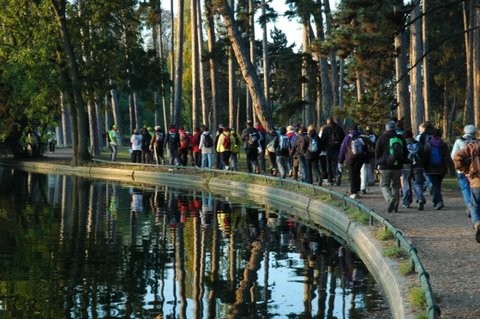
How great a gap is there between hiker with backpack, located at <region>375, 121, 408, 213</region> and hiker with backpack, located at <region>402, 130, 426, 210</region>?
1.42 feet

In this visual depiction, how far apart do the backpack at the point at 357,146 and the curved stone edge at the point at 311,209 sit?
1.45m

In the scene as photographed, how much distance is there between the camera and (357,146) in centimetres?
2048

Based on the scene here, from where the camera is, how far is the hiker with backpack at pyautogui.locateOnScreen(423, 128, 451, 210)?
61.7ft

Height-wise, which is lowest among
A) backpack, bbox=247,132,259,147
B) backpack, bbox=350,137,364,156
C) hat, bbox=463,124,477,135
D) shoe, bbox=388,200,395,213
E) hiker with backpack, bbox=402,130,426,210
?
shoe, bbox=388,200,395,213

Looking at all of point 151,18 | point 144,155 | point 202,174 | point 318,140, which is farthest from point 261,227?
point 151,18

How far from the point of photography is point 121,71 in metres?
44.9

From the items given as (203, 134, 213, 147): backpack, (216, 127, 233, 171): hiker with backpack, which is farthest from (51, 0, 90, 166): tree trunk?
(216, 127, 233, 171): hiker with backpack

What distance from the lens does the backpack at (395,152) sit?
1811 cm

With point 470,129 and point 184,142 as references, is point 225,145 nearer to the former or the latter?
point 184,142

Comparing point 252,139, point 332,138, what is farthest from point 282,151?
point 332,138

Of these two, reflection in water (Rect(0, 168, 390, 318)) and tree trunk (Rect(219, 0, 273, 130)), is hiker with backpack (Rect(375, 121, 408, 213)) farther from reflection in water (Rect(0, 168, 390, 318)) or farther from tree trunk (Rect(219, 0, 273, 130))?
tree trunk (Rect(219, 0, 273, 130))

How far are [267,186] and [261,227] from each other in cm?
739

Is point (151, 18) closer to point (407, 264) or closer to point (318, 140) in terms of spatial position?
point (318, 140)

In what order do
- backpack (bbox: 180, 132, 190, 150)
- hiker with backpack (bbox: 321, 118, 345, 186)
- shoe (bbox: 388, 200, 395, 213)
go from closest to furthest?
shoe (bbox: 388, 200, 395, 213), hiker with backpack (bbox: 321, 118, 345, 186), backpack (bbox: 180, 132, 190, 150)
